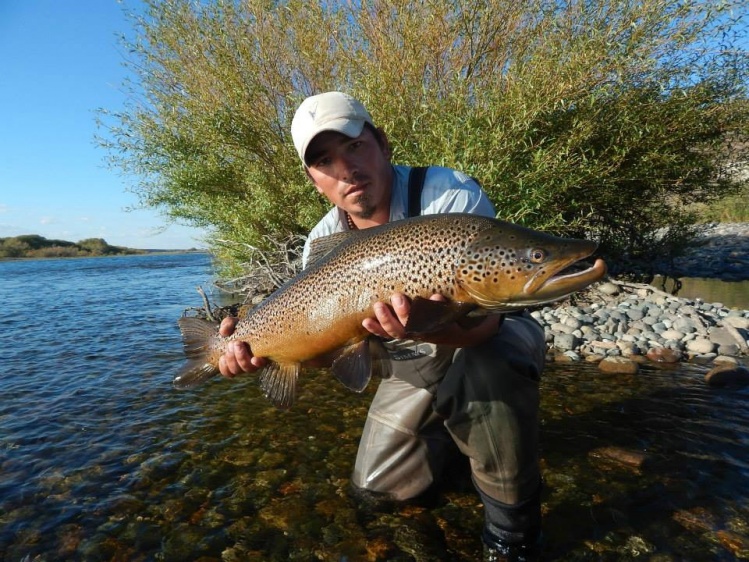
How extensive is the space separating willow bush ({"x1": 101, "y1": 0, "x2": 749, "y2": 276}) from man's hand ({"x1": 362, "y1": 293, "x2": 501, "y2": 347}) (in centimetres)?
490

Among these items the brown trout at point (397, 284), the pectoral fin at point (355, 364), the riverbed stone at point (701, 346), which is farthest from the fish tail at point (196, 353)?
the riverbed stone at point (701, 346)

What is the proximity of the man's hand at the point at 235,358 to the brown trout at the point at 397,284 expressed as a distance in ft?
0.19

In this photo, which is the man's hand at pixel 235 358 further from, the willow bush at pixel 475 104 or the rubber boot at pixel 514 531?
the willow bush at pixel 475 104

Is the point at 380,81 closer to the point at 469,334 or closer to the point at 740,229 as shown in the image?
the point at 469,334

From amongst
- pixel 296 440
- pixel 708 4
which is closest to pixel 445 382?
pixel 296 440

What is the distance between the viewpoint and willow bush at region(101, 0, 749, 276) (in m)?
7.34

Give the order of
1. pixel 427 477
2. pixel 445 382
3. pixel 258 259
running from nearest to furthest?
pixel 445 382 < pixel 427 477 < pixel 258 259

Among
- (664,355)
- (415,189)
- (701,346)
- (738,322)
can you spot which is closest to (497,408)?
(415,189)

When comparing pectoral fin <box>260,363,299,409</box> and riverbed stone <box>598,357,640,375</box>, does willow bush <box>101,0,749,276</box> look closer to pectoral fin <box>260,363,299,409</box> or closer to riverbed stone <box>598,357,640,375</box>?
riverbed stone <box>598,357,640,375</box>

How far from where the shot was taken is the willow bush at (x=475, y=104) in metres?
7.34

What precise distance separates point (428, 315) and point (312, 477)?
2.23 metres

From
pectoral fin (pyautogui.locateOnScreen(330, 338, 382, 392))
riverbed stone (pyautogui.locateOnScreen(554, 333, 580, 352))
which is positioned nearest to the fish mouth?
pectoral fin (pyautogui.locateOnScreen(330, 338, 382, 392))

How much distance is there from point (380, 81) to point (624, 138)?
14.2ft

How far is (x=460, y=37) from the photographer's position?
877cm
